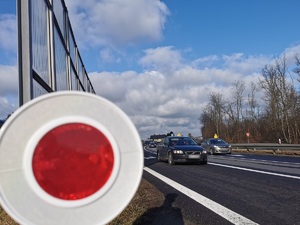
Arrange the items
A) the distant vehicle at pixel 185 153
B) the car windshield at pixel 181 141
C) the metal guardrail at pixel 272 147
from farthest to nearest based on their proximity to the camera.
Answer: the metal guardrail at pixel 272 147, the car windshield at pixel 181 141, the distant vehicle at pixel 185 153

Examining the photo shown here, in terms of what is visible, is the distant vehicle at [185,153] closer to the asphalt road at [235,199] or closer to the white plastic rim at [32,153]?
the asphalt road at [235,199]

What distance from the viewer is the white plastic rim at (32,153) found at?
5.54 feet

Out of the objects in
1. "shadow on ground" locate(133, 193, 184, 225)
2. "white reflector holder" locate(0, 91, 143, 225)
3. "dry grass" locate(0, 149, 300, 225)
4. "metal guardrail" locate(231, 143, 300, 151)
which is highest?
"white reflector holder" locate(0, 91, 143, 225)

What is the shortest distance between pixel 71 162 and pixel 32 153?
0.58 ft

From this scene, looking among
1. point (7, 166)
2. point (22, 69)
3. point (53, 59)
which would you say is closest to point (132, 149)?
point (7, 166)

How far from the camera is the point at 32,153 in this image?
1707 mm

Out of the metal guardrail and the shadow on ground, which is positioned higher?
the metal guardrail

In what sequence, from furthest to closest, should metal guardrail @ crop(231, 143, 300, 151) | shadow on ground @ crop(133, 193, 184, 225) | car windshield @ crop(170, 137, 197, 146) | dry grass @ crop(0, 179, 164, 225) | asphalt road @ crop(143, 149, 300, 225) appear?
metal guardrail @ crop(231, 143, 300, 151), car windshield @ crop(170, 137, 197, 146), asphalt road @ crop(143, 149, 300, 225), shadow on ground @ crop(133, 193, 184, 225), dry grass @ crop(0, 179, 164, 225)

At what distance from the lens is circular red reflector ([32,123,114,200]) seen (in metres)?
1.70

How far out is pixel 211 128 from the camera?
9644 cm

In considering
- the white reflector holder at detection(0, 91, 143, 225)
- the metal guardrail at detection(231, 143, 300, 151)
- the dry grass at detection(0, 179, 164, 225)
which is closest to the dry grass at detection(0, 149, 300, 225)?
the dry grass at detection(0, 179, 164, 225)

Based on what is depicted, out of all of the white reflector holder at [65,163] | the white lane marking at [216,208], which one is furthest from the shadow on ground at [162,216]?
the white reflector holder at [65,163]

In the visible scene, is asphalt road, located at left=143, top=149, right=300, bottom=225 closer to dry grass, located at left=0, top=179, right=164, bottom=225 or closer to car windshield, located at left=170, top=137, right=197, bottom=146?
dry grass, located at left=0, top=179, right=164, bottom=225

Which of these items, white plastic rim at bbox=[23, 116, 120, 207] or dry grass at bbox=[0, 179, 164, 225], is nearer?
white plastic rim at bbox=[23, 116, 120, 207]
